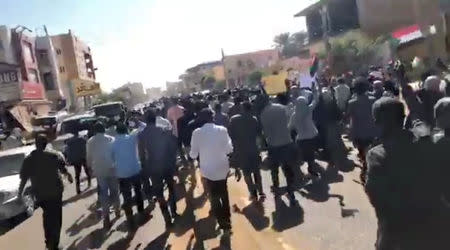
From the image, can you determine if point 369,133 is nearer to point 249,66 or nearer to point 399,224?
point 399,224

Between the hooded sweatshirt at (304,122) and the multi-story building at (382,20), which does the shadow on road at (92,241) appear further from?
the multi-story building at (382,20)

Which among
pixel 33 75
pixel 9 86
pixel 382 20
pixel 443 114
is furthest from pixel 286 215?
pixel 33 75

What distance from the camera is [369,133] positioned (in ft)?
32.7

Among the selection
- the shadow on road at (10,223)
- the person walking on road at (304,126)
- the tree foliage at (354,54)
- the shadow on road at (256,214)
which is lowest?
the shadow on road at (10,223)

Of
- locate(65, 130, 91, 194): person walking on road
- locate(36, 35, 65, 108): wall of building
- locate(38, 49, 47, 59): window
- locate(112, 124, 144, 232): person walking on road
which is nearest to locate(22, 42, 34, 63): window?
locate(36, 35, 65, 108): wall of building

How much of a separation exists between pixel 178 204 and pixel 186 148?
3.78m

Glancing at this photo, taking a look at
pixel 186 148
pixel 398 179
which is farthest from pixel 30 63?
pixel 398 179

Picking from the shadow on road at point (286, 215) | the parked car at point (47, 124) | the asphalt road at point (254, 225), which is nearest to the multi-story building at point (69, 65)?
the parked car at point (47, 124)

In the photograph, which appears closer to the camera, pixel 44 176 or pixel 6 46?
pixel 44 176

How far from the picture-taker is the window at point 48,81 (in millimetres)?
72938

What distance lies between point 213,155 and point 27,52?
54.9 meters

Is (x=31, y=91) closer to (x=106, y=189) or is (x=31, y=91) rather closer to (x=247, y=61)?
(x=106, y=189)

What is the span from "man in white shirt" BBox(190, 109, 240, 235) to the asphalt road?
0.61 metres

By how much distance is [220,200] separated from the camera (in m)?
8.85
